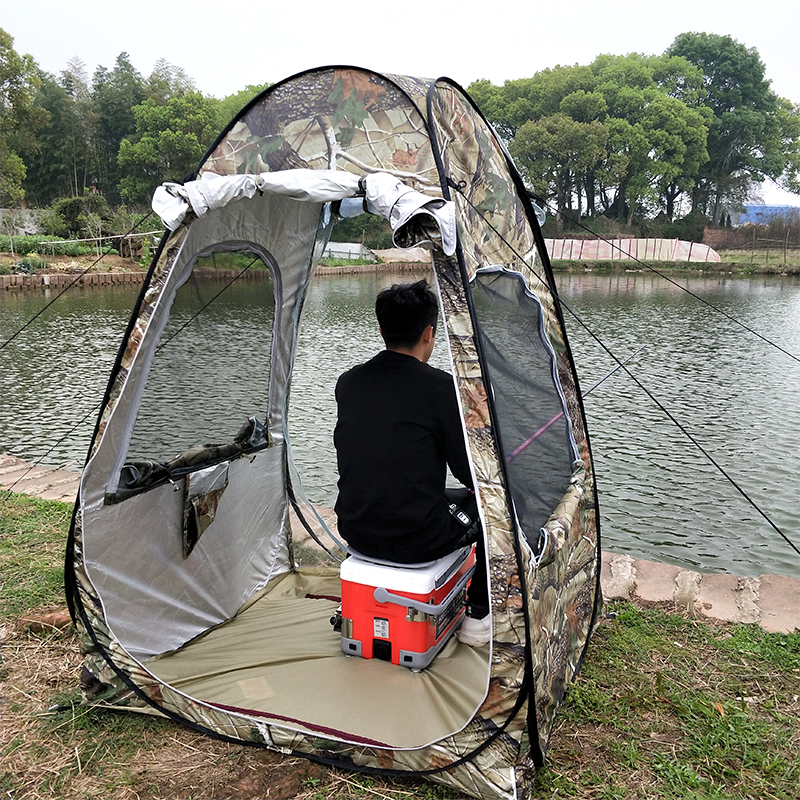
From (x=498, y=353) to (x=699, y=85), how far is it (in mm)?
55381

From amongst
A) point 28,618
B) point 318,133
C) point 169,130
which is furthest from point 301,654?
point 169,130

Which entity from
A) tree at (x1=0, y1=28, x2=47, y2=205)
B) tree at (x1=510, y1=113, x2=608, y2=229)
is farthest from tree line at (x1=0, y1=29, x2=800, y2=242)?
tree at (x1=0, y1=28, x2=47, y2=205)

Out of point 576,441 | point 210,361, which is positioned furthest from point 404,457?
point 210,361

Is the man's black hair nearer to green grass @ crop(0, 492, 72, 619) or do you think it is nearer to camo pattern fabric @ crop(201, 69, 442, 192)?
camo pattern fabric @ crop(201, 69, 442, 192)

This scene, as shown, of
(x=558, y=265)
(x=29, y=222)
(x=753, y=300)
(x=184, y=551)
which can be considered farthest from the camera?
(x=558, y=265)

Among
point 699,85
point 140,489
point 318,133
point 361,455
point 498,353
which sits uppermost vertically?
point 699,85

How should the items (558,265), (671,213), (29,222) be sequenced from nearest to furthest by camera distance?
1. (29,222)
2. (558,265)
3. (671,213)

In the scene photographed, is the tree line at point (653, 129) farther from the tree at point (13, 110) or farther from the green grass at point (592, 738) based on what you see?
the green grass at point (592, 738)

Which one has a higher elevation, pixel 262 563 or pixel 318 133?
Result: pixel 318 133

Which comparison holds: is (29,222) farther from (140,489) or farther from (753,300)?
(140,489)

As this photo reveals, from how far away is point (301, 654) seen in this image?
2779mm

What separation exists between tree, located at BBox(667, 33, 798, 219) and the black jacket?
50891mm

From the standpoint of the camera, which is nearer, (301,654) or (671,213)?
(301,654)

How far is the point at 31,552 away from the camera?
3.83 m
